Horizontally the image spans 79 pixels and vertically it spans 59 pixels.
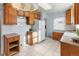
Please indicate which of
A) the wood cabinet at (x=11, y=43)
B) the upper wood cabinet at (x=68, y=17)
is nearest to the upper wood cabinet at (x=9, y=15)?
the wood cabinet at (x=11, y=43)

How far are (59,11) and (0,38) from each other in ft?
5.51

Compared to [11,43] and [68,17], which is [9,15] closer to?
[11,43]

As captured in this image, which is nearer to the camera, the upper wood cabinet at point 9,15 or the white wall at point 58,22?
the white wall at point 58,22

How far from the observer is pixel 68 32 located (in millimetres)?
2562

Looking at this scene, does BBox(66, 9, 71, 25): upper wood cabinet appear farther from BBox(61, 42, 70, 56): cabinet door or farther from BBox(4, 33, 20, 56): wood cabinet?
BBox(4, 33, 20, 56): wood cabinet

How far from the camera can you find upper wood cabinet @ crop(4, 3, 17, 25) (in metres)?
2.68

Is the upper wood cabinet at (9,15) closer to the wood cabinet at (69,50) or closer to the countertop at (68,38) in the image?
the countertop at (68,38)

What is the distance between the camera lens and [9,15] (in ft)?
9.24

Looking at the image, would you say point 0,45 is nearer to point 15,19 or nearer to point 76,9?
point 15,19

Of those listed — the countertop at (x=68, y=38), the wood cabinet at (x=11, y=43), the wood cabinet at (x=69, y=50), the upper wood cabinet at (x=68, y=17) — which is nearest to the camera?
the wood cabinet at (x=69, y=50)

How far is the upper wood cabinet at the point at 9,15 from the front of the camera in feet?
8.78

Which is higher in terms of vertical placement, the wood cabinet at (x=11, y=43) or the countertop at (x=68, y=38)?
the countertop at (x=68, y=38)

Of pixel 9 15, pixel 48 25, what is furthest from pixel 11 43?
pixel 48 25

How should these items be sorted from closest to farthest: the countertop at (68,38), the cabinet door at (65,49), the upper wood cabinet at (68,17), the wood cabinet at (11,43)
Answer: the cabinet door at (65,49)
the countertop at (68,38)
the upper wood cabinet at (68,17)
the wood cabinet at (11,43)
